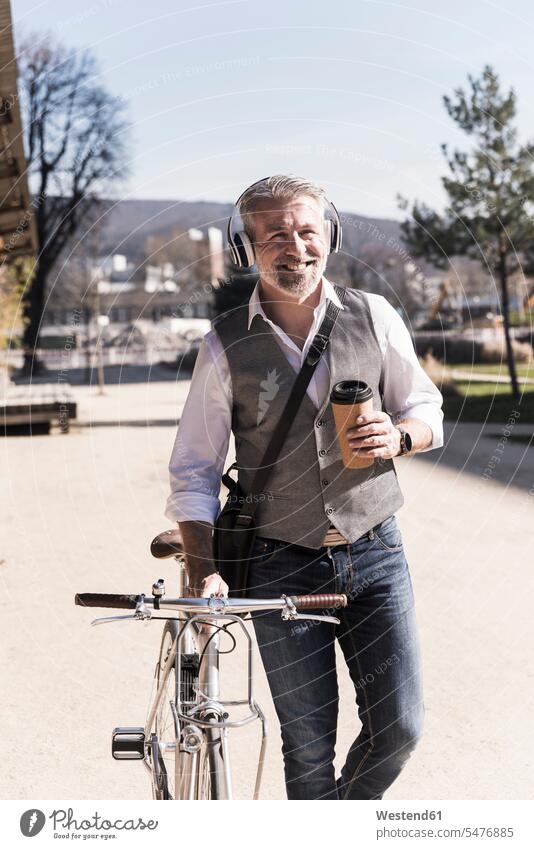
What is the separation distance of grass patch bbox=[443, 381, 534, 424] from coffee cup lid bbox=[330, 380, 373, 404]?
14.9 meters

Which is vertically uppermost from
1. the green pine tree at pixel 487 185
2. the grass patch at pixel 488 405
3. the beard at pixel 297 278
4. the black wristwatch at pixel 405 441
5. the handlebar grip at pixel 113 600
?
the green pine tree at pixel 487 185

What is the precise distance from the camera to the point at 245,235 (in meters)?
2.75

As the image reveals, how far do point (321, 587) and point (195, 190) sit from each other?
6.40 feet

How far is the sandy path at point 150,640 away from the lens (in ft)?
13.1

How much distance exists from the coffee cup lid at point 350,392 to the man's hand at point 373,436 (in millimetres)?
54

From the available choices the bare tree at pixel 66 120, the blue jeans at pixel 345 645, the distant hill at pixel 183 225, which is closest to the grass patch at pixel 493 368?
the distant hill at pixel 183 225

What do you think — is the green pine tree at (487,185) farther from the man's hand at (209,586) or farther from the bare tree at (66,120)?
the man's hand at (209,586)

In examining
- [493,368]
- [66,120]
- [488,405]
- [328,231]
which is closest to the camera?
[328,231]

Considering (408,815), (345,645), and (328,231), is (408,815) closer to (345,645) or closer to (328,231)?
(345,645)

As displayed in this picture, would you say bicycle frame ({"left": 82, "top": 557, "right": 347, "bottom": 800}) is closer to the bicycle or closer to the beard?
the bicycle

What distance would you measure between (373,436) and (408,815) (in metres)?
1.20

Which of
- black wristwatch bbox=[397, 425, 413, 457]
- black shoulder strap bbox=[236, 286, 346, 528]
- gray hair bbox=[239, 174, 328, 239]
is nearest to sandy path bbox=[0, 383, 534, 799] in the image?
black shoulder strap bbox=[236, 286, 346, 528]

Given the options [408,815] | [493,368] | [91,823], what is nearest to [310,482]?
[408,815]

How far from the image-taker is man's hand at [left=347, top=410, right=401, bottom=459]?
253 centimetres
